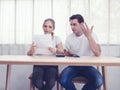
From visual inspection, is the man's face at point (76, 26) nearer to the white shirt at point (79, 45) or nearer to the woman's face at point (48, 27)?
the white shirt at point (79, 45)

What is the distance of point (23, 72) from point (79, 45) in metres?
0.90

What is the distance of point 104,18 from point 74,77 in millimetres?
934

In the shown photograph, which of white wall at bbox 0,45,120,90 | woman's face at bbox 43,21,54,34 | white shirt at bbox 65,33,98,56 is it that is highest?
woman's face at bbox 43,21,54,34

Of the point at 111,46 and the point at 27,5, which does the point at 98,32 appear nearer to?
the point at 111,46

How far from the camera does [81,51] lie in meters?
2.42

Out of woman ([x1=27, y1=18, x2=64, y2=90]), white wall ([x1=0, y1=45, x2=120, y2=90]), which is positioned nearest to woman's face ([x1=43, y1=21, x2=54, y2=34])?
woman ([x1=27, y1=18, x2=64, y2=90])

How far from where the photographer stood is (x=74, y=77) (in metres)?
2.28

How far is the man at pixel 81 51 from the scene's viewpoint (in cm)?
214

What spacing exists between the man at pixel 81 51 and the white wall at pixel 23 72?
1.59 feet

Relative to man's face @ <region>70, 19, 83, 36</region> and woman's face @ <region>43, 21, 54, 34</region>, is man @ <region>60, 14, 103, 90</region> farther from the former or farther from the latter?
woman's face @ <region>43, 21, 54, 34</region>

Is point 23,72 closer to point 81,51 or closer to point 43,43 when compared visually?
point 43,43

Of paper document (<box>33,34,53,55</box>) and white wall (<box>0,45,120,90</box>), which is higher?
paper document (<box>33,34,53,55</box>)

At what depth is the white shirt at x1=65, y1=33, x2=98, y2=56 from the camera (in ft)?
7.92

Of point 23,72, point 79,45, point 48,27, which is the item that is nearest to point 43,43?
point 48,27
